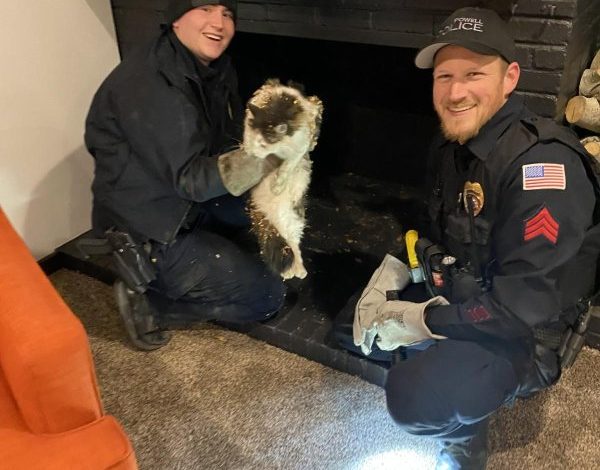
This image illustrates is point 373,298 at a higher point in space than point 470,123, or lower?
lower


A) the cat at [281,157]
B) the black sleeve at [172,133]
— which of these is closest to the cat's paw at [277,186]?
the cat at [281,157]

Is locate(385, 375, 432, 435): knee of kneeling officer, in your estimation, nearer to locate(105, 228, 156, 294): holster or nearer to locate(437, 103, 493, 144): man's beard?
locate(437, 103, 493, 144): man's beard

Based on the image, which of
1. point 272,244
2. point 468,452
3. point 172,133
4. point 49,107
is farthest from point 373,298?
point 49,107

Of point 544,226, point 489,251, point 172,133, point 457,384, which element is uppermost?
point 172,133

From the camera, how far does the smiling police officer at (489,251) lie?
1.16m

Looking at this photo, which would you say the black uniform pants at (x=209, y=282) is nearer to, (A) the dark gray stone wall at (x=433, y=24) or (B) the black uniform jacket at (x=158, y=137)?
(B) the black uniform jacket at (x=158, y=137)

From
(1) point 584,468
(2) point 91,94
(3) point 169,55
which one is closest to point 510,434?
(1) point 584,468

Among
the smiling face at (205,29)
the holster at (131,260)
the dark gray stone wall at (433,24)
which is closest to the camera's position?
the dark gray stone wall at (433,24)

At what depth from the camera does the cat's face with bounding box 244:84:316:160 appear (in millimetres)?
1296

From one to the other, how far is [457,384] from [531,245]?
12.0 inches

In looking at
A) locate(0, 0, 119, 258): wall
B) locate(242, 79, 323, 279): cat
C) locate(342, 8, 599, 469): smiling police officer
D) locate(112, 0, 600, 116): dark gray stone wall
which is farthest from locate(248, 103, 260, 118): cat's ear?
locate(0, 0, 119, 258): wall

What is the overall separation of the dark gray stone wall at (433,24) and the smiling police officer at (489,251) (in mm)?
169

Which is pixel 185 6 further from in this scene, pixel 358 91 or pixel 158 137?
pixel 358 91

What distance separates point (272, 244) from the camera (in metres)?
1.50
